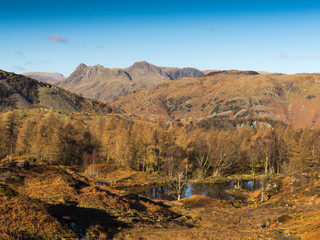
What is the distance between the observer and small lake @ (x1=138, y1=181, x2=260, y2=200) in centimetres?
6912

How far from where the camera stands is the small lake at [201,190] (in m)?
69.1

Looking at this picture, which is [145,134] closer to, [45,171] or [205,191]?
[205,191]

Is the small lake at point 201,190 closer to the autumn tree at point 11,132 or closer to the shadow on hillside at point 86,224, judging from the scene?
the shadow on hillside at point 86,224

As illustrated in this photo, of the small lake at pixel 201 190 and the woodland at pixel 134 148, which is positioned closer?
the small lake at pixel 201 190

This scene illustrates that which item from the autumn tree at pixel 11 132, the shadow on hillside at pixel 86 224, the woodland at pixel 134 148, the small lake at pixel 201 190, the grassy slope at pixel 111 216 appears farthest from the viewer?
the autumn tree at pixel 11 132

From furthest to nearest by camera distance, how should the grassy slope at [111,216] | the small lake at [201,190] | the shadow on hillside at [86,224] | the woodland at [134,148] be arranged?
the woodland at [134,148] → the small lake at [201,190] → the shadow on hillside at [86,224] → the grassy slope at [111,216]

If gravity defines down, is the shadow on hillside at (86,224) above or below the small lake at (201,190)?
above

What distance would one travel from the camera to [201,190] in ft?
252

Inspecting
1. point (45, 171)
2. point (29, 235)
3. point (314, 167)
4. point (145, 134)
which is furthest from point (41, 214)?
point (314, 167)

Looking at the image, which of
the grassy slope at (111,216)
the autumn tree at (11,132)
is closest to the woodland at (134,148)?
the autumn tree at (11,132)

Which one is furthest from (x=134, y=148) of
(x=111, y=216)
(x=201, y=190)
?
(x=111, y=216)

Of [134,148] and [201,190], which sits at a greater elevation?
[134,148]

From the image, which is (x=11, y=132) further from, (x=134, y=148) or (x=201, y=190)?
(x=201, y=190)

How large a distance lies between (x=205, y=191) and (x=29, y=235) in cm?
6239
